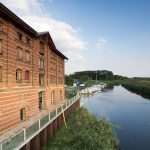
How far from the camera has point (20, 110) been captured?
1633 centimetres

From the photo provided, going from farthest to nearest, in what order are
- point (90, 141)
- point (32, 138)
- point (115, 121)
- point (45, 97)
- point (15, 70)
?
1. point (115, 121)
2. point (45, 97)
3. point (15, 70)
4. point (90, 141)
5. point (32, 138)

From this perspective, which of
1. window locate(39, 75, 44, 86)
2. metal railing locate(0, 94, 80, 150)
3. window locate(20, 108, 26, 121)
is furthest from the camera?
window locate(39, 75, 44, 86)

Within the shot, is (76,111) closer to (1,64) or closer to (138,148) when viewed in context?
(138,148)

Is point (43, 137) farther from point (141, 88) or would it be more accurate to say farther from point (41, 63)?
point (141, 88)

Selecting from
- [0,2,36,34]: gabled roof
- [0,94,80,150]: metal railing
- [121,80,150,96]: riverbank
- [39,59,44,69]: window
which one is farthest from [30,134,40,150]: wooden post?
[121,80,150,96]: riverbank

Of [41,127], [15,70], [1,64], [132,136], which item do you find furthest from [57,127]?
[132,136]

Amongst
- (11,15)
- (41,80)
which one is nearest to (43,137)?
(11,15)

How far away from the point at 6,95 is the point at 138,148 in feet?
50.2

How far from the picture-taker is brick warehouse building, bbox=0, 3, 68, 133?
13070 mm

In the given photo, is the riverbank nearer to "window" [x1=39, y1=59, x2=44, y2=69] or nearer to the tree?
the tree

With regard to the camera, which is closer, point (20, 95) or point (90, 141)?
point (90, 141)

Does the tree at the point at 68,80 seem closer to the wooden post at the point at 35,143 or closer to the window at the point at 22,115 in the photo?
the window at the point at 22,115

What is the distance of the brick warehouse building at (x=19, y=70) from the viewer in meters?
13.1

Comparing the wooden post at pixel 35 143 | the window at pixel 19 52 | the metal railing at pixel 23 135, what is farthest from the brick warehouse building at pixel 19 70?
the wooden post at pixel 35 143
